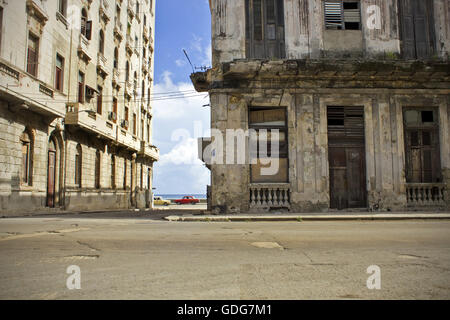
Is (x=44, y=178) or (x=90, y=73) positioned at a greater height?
(x=90, y=73)

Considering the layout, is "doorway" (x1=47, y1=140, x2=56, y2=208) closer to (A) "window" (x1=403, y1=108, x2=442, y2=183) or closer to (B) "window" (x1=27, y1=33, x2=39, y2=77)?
(B) "window" (x1=27, y1=33, x2=39, y2=77)

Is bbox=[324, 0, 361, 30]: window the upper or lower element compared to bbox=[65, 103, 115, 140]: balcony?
upper

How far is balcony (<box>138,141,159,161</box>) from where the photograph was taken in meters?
35.0

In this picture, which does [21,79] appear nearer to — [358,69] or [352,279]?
[358,69]

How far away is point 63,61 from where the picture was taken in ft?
68.4

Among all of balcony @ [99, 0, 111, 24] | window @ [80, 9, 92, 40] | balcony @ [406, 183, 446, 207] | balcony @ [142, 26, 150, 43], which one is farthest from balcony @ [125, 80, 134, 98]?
balcony @ [406, 183, 446, 207]

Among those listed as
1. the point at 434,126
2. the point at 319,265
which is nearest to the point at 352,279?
the point at 319,265

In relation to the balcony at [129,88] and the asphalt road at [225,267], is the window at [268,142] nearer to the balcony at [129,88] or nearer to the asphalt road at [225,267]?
the asphalt road at [225,267]

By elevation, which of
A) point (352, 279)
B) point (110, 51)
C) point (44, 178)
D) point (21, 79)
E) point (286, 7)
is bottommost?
point (352, 279)

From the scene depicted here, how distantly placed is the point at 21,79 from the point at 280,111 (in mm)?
11525

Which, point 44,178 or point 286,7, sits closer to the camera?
point 286,7

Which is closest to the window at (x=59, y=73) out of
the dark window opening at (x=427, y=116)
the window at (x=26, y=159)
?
the window at (x=26, y=159)

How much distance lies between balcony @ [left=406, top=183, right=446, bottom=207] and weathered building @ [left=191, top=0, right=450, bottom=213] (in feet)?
0.15

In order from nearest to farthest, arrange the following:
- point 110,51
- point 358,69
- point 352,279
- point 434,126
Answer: point 352,279, point 358,69, point 434,126, point 110,51
